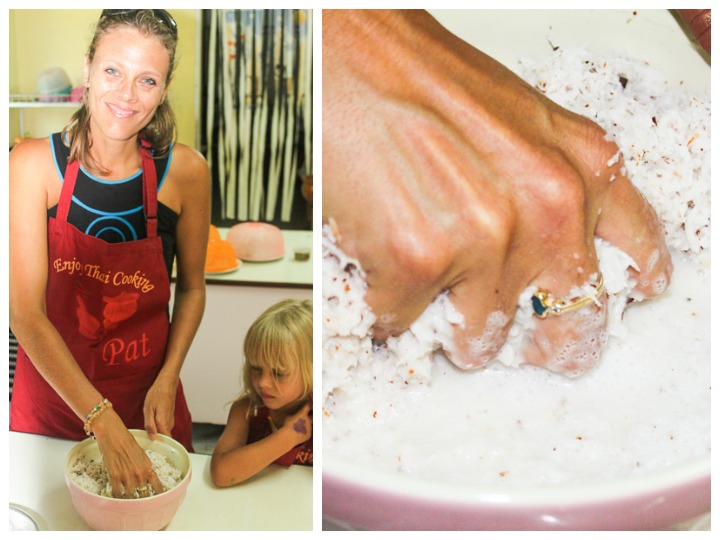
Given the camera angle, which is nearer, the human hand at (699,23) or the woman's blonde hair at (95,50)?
the woman's blonde hair at (95,50)

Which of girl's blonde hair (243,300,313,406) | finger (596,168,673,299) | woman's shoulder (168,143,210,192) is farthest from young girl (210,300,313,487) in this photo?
finger (596,168,673,299)

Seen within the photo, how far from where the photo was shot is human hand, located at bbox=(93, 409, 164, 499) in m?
0.88

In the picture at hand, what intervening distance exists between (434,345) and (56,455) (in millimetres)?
553

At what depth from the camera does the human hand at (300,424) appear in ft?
3.11

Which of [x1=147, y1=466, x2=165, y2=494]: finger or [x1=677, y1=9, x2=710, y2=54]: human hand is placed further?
[x1=677, y1=9, x2=710, y2=54]: human hand

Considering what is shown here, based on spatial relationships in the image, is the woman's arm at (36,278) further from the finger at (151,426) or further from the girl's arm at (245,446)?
the girl's arm at (245,446)

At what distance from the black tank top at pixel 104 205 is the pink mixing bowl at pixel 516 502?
1.41ft

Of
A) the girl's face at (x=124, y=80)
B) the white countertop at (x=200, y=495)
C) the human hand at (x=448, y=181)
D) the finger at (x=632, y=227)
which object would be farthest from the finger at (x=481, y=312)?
the girl's face at (x=124, y=80)

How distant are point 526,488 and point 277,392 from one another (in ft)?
1.20

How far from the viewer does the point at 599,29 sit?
1.00m

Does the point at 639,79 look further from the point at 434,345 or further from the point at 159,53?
the point at 159,53

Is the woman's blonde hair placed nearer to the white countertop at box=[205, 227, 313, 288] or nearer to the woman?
the woman

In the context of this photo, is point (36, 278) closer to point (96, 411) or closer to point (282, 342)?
point (96, 411)
